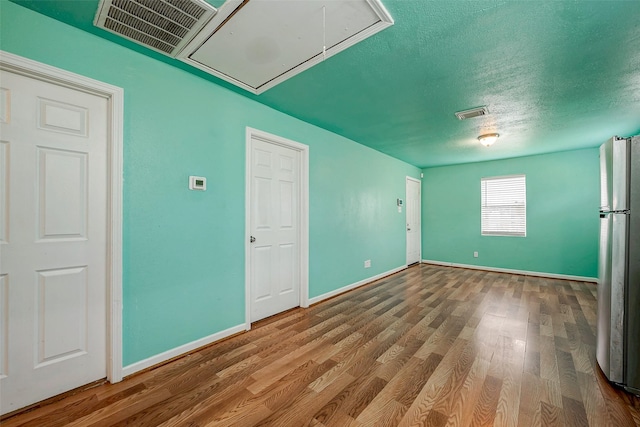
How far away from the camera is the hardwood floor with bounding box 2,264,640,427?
1.58 metres

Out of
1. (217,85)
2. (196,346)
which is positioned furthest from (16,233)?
(217,85)

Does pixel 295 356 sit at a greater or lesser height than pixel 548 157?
lesser

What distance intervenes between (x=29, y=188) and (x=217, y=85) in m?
1.65

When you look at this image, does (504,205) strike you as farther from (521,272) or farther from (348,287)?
(348,287)

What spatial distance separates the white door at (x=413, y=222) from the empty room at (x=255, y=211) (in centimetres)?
286

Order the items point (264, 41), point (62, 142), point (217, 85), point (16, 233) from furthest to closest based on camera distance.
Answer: point (217, 85) → point (264, 41) → point (62, 142) → point (16, 233)

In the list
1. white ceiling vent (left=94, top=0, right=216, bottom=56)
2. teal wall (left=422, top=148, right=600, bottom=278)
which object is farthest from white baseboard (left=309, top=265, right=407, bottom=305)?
white ceiling vent (left=94, top=0, right=216, bottom=56)

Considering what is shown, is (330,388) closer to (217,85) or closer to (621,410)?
(621,410)

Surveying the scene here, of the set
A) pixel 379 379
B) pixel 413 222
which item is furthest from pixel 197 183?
pixel 413 222

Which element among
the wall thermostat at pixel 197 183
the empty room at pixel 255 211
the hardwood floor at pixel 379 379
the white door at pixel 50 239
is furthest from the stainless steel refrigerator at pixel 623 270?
the white door at pixel 50 239

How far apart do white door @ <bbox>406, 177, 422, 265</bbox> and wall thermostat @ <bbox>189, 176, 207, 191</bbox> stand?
4.91m

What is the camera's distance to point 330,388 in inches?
72.7

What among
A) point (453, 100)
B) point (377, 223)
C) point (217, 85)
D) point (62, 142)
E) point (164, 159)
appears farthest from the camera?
point (377, 223)

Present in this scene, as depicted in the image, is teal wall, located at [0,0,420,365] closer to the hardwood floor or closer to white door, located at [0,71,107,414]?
white door, located at [0,71,107,414]
